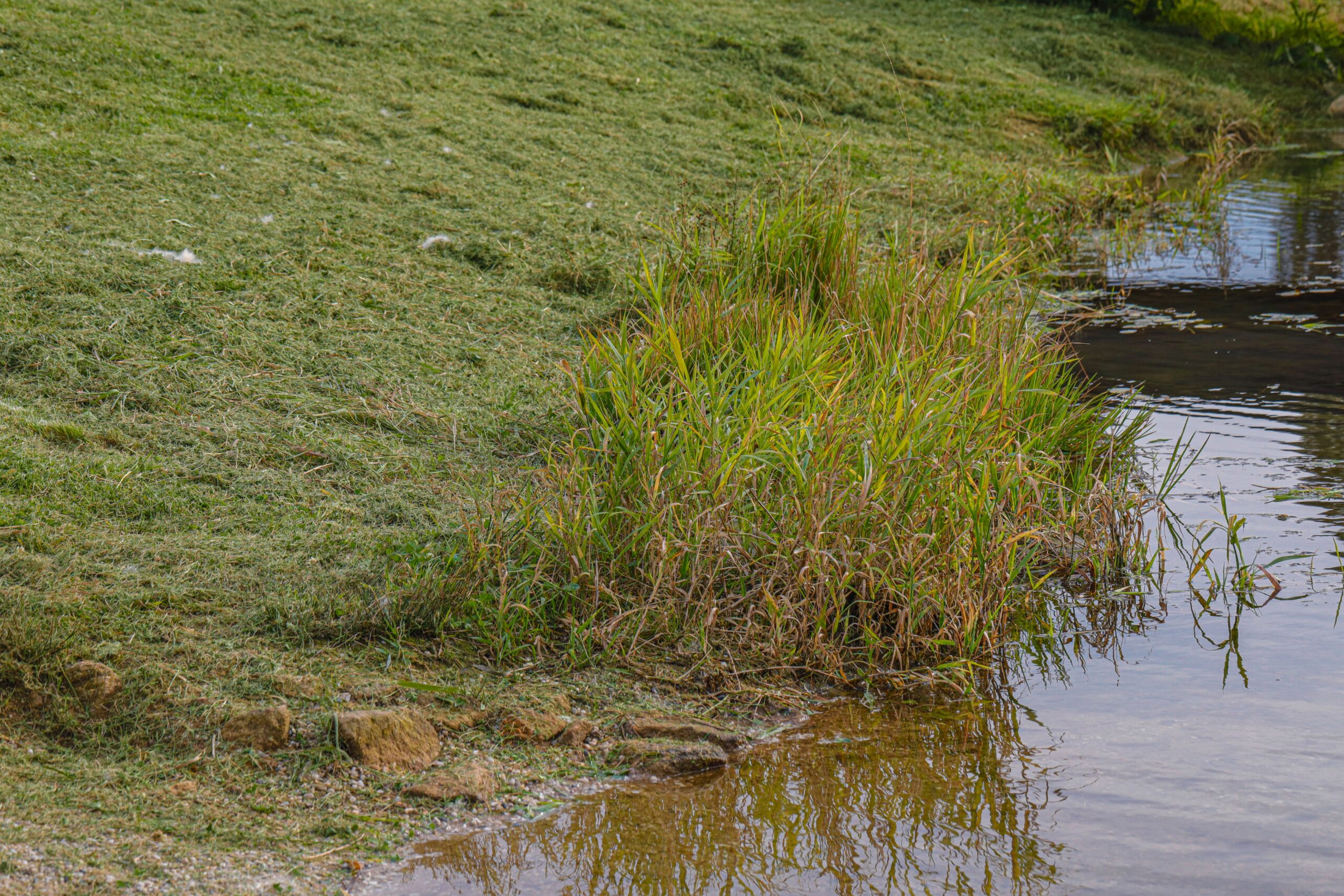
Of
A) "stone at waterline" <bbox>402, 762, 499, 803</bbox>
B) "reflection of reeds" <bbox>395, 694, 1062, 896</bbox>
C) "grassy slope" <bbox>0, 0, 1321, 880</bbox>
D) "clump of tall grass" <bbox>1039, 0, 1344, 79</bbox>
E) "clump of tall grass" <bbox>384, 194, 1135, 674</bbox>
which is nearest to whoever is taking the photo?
"reflection of reeds" <bbox>395, 694, 1062, 896</bbox>

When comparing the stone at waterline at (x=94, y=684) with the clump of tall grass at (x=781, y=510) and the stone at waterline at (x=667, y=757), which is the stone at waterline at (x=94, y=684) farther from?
the stone at waterline at (x=667, y=757)

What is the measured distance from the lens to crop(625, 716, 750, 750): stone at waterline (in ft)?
9.21

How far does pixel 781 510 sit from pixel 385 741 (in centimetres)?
127

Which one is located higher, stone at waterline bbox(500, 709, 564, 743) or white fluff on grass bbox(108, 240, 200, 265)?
white fluff on grass bbox(108, 240, 200, 265)

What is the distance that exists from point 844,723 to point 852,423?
0.92 metres

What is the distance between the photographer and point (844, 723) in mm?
2963

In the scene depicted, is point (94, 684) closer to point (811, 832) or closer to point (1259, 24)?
point (811, 832)

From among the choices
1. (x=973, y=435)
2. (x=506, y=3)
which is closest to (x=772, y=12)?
(x=506, y=3)

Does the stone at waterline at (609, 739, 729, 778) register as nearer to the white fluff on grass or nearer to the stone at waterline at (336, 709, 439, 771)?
the stone at waterline at (336, 709, 439, 771)

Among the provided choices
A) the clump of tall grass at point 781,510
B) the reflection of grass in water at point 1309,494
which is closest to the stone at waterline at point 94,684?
the clump of tall grass at point 781,510

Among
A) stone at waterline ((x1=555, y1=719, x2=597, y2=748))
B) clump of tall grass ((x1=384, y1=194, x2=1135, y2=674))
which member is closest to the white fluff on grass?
clump of tall grass ((x1=384, y1=194, x2=1135, y2=674))

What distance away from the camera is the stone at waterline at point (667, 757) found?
8.87ft

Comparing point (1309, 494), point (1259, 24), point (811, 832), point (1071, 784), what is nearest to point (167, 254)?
point (811, 832)

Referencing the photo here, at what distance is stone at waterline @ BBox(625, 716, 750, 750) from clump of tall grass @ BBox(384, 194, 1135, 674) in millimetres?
307
